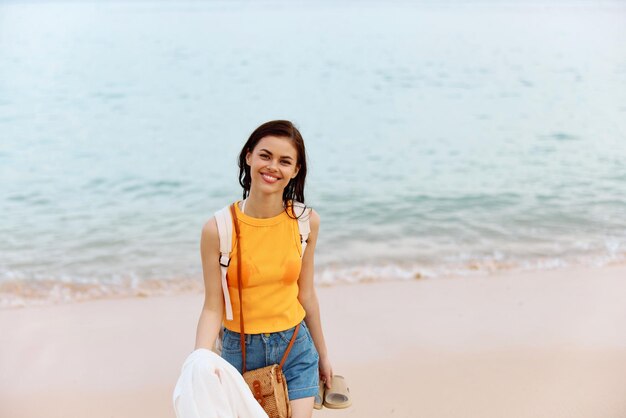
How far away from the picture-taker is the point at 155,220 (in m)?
8.78

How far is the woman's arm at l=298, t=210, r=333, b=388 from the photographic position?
2975 mm

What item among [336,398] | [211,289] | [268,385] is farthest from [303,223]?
[336,398]

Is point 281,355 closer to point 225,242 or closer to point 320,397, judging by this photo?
point 320,397

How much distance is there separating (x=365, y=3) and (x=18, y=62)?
16.2m

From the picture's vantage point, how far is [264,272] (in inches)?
111

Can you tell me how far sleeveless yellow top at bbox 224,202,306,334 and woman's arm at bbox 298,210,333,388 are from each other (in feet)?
0.32

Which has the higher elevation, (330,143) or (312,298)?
(312,298)

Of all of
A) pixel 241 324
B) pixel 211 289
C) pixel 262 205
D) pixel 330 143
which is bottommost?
pixel 330 143

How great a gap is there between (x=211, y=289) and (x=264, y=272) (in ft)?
0.64

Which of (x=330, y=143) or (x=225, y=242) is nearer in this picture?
(x=225, y=242)

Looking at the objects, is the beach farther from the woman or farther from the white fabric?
the white fabric

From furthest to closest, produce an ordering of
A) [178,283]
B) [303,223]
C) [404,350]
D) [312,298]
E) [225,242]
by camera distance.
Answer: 1. [178,283]
2. [404,350]
3. [312,298]
4. [303,223]
5. [225,242]

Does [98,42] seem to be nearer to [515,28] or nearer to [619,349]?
[515,28]

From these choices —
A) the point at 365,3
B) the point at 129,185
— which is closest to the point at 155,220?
the point at 129,185
